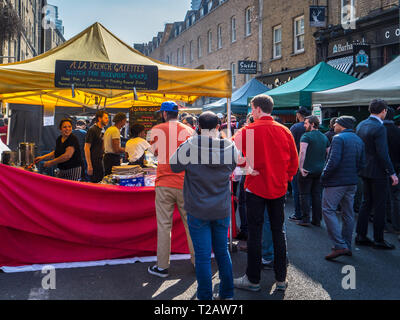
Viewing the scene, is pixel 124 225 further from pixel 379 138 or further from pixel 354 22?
pixel 354 22

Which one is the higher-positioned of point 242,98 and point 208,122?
point 242,98

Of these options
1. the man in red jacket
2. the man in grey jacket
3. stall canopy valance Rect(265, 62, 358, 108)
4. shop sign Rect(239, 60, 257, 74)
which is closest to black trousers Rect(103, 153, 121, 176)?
the man in red jacket

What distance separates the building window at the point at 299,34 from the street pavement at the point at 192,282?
15907 mm

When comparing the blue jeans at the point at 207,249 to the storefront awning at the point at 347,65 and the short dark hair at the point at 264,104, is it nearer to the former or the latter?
the short dark hair at the point at 264,104

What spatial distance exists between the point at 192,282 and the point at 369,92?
553 centimetres

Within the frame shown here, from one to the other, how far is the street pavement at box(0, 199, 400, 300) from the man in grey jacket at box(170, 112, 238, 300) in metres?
0.73

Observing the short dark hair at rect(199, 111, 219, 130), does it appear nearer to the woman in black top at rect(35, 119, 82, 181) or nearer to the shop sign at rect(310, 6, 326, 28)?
the woman in black top at rect(35, 119, 82, 181)

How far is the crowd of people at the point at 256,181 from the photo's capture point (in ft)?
12.3

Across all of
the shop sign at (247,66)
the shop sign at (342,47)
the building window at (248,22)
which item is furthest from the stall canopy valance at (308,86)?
the building window at (248,22)

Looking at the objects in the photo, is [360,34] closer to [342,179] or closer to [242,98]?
[242,98]

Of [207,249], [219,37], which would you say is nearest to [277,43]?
[219,37]

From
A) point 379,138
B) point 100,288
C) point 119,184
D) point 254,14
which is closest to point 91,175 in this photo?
point 119,184

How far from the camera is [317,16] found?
1716 cm

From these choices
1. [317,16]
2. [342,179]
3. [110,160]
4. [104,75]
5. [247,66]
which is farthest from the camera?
[247,66]
